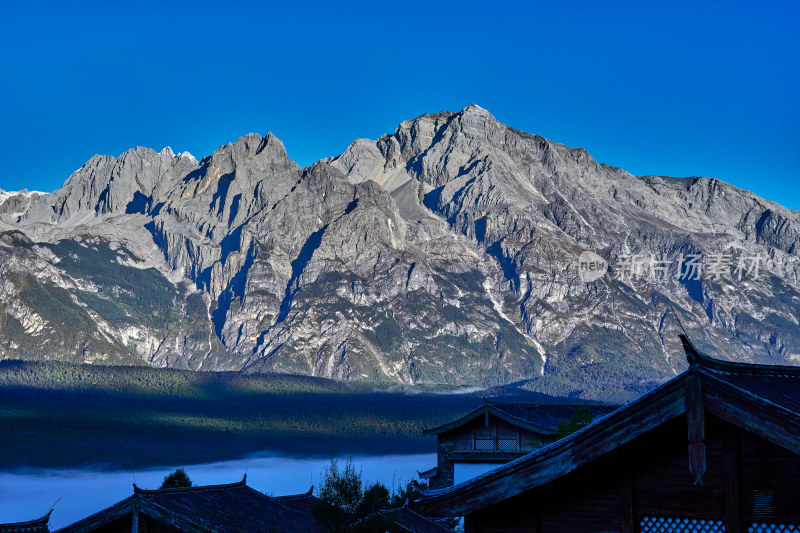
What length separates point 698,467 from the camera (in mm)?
11625

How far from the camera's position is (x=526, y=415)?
44.7 m

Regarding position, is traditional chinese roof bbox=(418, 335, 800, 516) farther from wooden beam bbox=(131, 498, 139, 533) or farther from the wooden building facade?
the wooden building facade

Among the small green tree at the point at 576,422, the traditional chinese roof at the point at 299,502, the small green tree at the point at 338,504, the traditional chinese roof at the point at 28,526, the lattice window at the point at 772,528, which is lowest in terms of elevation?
the lattice window at the point at 772,528

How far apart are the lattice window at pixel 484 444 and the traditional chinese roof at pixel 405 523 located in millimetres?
5577

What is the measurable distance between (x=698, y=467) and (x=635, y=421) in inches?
34.7

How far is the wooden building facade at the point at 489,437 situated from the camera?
1681 inches

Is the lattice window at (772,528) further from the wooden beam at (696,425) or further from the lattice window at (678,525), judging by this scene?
the wooden beam at (696,425)

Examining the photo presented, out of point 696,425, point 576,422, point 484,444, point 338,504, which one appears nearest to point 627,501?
point 696,425

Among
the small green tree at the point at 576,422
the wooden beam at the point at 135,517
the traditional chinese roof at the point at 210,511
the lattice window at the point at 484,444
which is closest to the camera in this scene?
the wooden beam at the point at 135,517

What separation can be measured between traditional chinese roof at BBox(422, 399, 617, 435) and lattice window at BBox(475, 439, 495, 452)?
39.4 inches

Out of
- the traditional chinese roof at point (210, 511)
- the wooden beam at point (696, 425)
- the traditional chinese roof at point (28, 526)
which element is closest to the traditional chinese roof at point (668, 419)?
the wooden beam at point (696, 425)

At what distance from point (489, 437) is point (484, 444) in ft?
1.31

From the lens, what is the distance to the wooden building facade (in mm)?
42688

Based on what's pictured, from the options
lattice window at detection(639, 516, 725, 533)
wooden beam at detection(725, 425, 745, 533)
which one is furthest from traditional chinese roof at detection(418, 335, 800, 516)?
lattice window at detection(639, 516, 725, 533)
